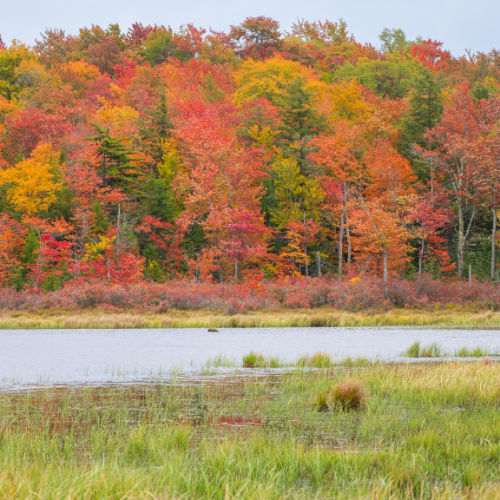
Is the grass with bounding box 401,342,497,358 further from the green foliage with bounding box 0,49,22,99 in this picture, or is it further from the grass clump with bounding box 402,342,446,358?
the green foliage with bounding box 0,49,22,99

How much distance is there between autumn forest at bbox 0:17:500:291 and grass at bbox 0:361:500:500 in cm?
3461

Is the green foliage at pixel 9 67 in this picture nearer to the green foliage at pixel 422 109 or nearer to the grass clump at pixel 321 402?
the green foliage at pixel 422 109

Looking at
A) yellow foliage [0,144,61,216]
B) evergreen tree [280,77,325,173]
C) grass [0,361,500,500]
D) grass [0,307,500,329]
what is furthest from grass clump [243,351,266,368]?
evergreen tree [280,77,325,173]

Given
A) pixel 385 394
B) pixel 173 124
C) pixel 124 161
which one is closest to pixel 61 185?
pixel 124 161

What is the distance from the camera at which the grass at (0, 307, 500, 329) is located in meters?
35.3

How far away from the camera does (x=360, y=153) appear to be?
56.3m

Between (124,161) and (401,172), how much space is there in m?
23.4

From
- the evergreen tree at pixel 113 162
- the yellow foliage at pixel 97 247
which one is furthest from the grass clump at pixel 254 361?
the evergreen tree at pixel 113 162

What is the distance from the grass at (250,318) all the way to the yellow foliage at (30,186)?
12.8m

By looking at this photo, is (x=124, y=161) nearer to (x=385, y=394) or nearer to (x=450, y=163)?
(x=450, y=163)

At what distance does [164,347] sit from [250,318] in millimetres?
14622

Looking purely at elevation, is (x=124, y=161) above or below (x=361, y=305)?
above

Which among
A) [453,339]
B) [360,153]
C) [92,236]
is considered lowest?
[453,339]

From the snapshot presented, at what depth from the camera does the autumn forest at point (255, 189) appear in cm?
4866
